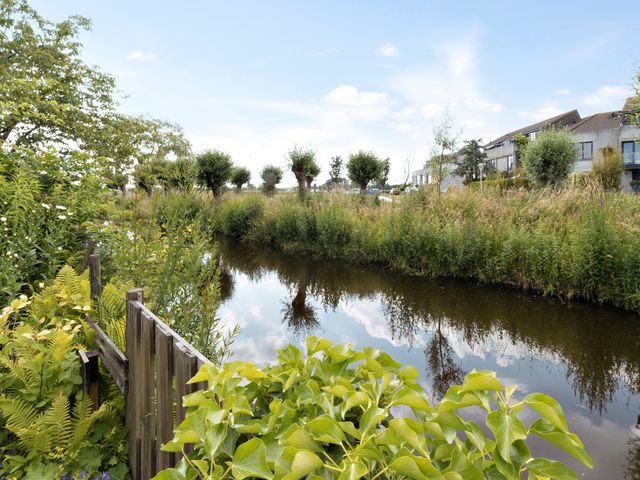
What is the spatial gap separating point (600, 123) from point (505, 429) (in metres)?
44.6

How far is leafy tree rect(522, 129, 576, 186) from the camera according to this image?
16.5m

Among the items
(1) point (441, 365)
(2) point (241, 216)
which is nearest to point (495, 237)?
(1) point (441, 365)

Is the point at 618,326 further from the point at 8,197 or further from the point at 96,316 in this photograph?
the point at 8,197

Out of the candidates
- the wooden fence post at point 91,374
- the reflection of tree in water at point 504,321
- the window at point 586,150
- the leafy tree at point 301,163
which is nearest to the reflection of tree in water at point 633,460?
the reflection of tree in water at point 504,321

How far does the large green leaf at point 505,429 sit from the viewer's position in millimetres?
686

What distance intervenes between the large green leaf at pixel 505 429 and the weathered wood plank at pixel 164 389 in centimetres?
122

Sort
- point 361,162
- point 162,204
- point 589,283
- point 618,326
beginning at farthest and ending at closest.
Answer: point 361,162 → point 589,283 → point 618,326 → point 162,204

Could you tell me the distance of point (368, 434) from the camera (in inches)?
31.1

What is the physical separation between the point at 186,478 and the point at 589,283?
751cm

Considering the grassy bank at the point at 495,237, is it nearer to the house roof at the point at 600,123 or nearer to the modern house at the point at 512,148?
the house roof at the point at 600,123

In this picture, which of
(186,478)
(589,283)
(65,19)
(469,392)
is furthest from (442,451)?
(65,19)

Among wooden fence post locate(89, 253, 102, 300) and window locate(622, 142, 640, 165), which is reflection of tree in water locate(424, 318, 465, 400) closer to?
wooden fence post locate(89, 253, 102, 300)

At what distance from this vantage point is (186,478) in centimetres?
85

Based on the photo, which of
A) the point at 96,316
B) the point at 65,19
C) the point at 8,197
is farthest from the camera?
the point at 65,19
